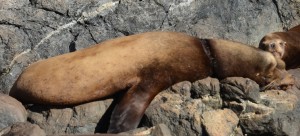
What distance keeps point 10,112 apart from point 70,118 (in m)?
0.63

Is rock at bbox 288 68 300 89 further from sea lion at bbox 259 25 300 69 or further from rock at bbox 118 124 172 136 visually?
rock at bbox 118 124 172 136

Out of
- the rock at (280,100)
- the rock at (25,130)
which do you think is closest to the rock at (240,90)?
the rock at (280,100)

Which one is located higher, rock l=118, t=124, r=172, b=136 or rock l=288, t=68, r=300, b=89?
rock l=118, t=124, r=172, b=136

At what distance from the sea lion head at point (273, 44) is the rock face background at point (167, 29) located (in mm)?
366

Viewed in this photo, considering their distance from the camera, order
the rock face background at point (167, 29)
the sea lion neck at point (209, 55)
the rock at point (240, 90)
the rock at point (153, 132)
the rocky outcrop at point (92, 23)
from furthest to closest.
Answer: the rocky outcrop at point (92, 23) < the sea lion neck at point (209, 55) < the rock at point (240, 90) < the rock face background at point (167, 29) < the rock at point (153, 132)

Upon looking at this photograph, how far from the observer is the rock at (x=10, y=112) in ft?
19.2

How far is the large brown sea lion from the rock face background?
15 cm

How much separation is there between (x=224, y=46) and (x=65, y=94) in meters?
1.92

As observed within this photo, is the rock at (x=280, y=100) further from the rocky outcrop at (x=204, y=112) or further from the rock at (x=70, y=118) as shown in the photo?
the rock at (x=70, y=118)

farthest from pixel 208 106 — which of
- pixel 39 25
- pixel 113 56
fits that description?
pixel 39 25

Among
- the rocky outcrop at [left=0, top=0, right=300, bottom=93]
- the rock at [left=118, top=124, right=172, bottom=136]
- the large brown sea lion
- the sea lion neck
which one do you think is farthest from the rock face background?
the rock at [left=118, top=124, right=172, bottom=136]

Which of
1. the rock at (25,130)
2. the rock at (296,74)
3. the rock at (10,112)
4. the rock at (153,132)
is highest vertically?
the rock at (25,130)

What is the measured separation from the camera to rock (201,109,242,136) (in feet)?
19.5

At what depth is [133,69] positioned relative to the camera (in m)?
6.50
